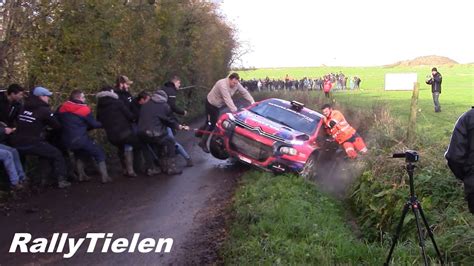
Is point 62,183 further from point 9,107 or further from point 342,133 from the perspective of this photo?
point 342,133

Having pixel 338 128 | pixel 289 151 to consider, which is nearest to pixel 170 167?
pixel 289 151

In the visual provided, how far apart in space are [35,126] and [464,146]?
6.76 meters

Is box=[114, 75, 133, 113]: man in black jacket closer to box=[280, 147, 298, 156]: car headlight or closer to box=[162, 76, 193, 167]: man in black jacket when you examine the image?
box=[162, 76, 193, 167]: man in black jacket

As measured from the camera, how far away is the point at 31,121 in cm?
A: 856

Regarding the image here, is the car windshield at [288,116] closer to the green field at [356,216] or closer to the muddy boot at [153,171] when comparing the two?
the green field at [356,216]

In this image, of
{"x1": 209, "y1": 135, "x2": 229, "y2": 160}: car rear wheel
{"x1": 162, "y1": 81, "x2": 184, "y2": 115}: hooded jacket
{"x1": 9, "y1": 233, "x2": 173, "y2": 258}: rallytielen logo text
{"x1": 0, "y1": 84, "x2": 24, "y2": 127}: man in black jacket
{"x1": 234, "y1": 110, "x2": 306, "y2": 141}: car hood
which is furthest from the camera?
{"x1": 162, "y1": 81, "x2": 184, "y2": 115}: hooded jacket

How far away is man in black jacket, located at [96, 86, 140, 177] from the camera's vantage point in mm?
10070

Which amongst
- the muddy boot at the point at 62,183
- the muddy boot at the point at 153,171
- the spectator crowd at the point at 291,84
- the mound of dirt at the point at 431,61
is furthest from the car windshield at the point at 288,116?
the mound of dirt at the point at 431,61

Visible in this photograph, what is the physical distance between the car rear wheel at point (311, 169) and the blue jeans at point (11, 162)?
208 inches

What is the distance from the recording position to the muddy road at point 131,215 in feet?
19.6

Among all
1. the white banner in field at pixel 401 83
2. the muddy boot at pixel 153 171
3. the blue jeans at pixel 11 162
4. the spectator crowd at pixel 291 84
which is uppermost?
the white banner in field at pixel 401 83

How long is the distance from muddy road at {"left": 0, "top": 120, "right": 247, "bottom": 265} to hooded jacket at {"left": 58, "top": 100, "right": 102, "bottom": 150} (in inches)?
32.3

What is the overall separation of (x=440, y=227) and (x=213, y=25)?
25396 millimetres

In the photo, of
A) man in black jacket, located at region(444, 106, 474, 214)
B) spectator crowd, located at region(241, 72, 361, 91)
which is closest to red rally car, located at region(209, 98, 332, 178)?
man in black jacket, located at region(444, 106, 474, 214)
